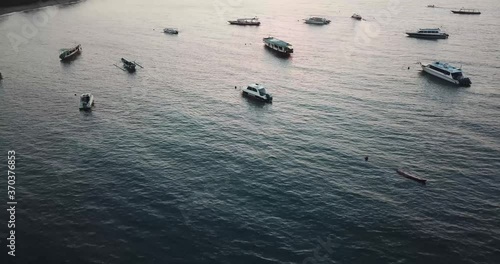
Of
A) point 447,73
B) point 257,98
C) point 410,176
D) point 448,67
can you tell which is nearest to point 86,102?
point 257,98

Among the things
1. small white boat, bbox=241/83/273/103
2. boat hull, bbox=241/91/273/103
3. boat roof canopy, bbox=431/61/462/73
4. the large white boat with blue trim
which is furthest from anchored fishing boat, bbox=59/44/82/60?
boat roof canopy, bbox=431/61/462/73

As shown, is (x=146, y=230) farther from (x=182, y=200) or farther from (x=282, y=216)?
(x=282, y=216)

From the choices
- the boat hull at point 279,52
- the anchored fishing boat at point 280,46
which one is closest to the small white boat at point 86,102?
the anchored fishing boat at point 280,46

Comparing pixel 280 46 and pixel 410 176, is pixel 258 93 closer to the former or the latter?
pixel 410 176

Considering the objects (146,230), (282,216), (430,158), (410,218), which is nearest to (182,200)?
(146,230)

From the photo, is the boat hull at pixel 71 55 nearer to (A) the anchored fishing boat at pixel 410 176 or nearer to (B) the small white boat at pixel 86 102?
(B) the small white boat at pixel 86 102

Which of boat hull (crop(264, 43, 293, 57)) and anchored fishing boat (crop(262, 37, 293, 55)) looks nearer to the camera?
anchored fishing boat (crop(262, 37, 293, 55))

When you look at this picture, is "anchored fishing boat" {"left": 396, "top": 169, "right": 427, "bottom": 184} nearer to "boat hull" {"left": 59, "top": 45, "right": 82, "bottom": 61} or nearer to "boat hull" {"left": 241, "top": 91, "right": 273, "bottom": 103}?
"boat hull" {"left": 241, "top": 91, "right": 273, "bottom": 103}
